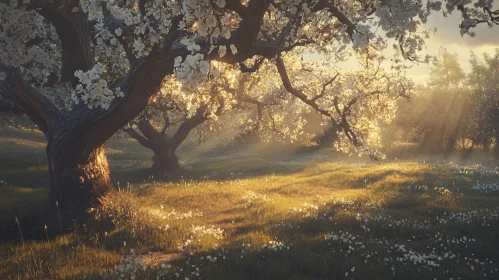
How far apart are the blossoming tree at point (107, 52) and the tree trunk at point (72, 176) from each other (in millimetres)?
29

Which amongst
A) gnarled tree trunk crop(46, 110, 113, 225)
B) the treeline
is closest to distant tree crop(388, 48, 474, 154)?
the treeline

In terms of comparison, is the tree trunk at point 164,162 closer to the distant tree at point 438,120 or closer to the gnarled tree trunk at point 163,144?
the gnarled tree trunk at point 163,144

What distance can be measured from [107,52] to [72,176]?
5.19 metres

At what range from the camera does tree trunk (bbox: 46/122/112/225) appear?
34.7ft

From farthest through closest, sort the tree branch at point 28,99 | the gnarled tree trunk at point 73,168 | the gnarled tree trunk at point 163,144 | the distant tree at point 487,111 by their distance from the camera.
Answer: the distant tree at point 487,111 → the gnarled tree trunk at point 163,144 → the tree branch at point 28,99 → the gnarled tree trunk at point 73,168

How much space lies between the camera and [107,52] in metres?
13.4

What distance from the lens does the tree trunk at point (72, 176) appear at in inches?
417

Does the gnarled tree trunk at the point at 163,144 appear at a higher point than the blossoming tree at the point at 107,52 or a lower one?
lower

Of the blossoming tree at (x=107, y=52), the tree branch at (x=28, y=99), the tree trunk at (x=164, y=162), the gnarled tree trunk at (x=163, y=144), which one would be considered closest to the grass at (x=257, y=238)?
the blossoming tree at (x=107, y=52)

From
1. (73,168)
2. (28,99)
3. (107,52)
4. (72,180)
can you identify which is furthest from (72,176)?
(107,52)

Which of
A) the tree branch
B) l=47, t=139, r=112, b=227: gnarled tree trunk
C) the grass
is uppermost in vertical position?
the tree branch

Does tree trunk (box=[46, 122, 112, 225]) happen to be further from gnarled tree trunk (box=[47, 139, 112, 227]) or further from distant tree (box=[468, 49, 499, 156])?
distant tree (box=[468, 49, 499, 156])

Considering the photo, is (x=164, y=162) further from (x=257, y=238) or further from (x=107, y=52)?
(x=257, y=238)

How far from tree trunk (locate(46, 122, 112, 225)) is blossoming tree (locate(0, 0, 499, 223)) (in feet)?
0.10
